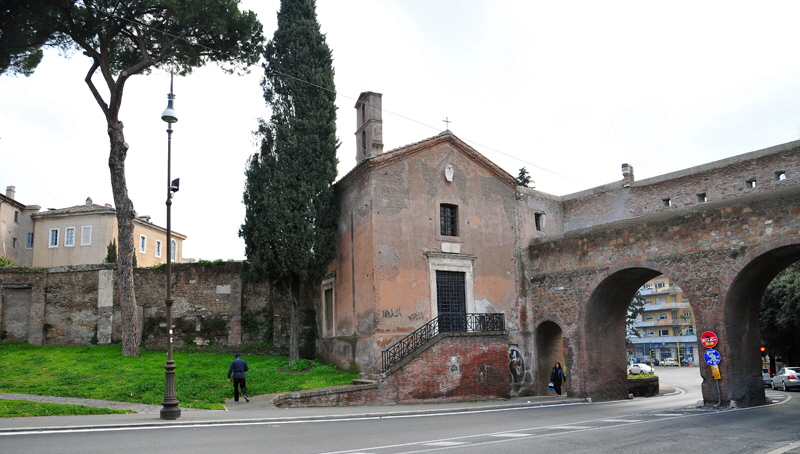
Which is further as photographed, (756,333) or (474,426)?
(756,333)

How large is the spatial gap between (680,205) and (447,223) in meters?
9.67

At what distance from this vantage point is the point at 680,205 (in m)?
24.5

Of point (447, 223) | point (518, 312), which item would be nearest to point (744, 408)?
point (518, 312)

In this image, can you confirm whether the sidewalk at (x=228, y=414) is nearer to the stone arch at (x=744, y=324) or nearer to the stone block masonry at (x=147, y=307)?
the stone arch at (x=744, y=324)

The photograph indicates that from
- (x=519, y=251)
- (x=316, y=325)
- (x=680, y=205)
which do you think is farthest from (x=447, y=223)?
(x=680, y=205)

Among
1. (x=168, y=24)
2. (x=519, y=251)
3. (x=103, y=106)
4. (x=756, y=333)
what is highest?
(x=168, y=24)

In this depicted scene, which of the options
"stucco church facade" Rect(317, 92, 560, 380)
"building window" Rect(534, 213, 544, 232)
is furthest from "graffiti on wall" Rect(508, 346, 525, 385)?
"building window" Rect(534, 213, 544, 232)

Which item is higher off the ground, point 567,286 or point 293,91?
point 293,91

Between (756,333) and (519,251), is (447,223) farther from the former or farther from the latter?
(756,333)

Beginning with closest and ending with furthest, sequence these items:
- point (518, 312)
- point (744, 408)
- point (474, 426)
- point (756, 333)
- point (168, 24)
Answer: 1. point (474, 426)
2. point (744, 408)
3. point (756, 333)
4. point (168, 24)
5. point (518, 312)

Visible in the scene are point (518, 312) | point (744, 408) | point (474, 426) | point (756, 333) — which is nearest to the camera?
point (474, 426)

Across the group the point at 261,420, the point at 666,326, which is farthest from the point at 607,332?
the point at 666,326

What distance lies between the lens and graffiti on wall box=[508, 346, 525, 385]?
2317cm

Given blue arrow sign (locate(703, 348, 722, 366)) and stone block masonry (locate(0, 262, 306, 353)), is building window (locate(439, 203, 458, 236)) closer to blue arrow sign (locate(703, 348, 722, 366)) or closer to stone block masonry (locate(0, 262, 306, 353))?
stone block masonry (locate(0, 262, 306, 353))
